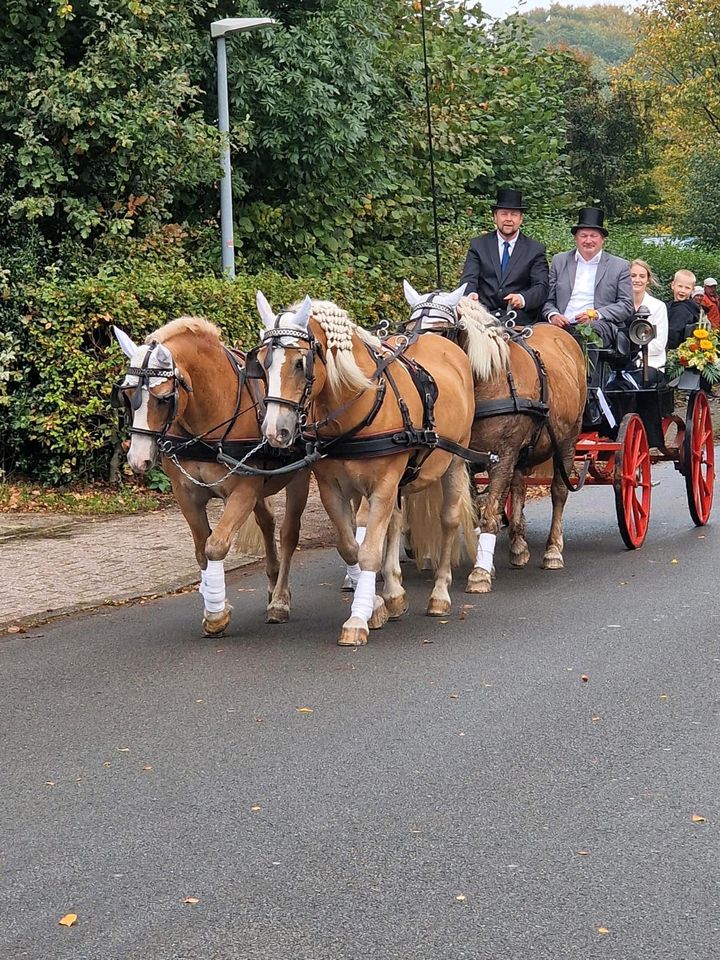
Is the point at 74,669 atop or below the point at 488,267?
below

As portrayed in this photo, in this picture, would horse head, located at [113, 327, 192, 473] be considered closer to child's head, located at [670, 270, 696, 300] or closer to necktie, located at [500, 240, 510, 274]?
necktie, located at [500, 240, 510, 274]

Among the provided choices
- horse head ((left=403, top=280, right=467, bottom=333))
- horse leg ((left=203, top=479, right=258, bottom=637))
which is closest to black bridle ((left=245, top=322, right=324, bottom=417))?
horse leg ((left=203, top=479, right=258, bottom=637))

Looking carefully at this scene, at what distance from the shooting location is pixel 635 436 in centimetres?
1062

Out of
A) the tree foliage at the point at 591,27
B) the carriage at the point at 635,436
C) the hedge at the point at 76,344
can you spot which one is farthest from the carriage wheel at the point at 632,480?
the tree foliage at the point at 591,27

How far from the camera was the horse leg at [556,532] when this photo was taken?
9.62m

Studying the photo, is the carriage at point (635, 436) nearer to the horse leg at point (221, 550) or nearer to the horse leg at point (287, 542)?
the horse leg at point (287, 542)

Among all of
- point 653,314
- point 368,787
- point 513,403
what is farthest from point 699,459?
point 368,787

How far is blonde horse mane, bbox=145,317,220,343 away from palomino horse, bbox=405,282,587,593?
165 centimetres

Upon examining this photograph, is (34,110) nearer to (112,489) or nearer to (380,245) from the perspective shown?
(112,489)

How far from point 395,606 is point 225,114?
7643 mm

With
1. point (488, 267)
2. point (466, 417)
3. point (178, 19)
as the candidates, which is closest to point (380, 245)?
point (178, 19)

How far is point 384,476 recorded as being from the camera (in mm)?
7508

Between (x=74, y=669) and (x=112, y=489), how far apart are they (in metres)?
5.97

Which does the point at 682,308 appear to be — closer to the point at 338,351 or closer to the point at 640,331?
the point at 640,331
